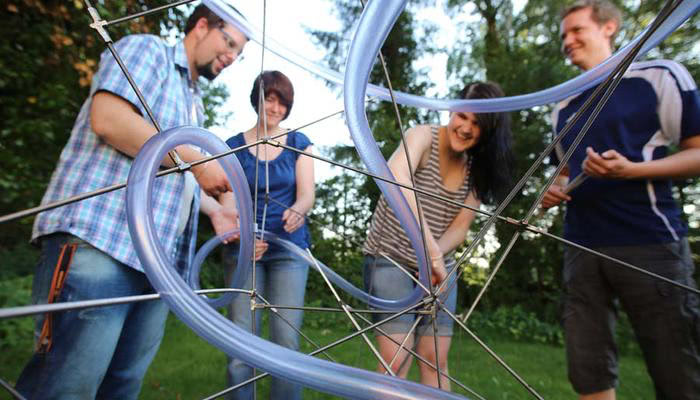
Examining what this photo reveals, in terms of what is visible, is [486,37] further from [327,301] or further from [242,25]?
[242,25]

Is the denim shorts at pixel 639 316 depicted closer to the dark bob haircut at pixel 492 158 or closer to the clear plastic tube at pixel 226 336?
the dark bob haircut at pixel 492 158

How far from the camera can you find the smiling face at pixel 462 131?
4.65ft

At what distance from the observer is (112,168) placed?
3.12 ft

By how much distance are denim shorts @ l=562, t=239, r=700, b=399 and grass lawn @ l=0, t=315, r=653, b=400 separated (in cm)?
70

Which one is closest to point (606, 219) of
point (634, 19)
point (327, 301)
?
point (327, 301)

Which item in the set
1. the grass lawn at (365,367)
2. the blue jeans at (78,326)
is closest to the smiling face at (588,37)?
the grass lawn at (365,367)

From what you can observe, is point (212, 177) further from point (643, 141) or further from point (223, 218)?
point (643, 141)

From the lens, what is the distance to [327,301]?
5867 millimetres

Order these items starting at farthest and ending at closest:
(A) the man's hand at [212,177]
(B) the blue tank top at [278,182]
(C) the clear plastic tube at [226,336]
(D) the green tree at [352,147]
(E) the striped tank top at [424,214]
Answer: (D) the green tree at [352,147]
(B) the blue tank top at [278,182]
(E) the striped tank top at [424,214]
(A) the man's hand at [212,177]
(C) the clear plastic tube at [226,336]

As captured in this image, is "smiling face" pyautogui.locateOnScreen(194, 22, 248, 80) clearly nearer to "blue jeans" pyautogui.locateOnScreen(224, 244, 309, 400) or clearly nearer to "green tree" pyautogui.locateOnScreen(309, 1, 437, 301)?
"blue jeans" pyautogui.locateOnScreen(224, 244, 309, 400)

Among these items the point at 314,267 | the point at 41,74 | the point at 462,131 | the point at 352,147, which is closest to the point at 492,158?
the point at 462,131

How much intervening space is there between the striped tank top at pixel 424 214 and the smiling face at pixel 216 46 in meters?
0.66

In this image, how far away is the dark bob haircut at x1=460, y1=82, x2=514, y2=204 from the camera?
1.47 m

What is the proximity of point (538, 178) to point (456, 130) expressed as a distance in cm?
493
